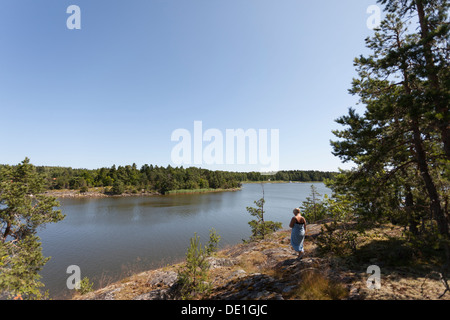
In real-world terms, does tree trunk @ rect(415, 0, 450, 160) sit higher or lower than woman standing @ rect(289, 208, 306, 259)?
higher

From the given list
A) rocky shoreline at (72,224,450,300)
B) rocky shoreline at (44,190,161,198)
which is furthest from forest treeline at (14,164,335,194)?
rocky shoreline at (72,224,450,300)

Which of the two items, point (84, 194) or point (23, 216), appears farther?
point (84, 194)

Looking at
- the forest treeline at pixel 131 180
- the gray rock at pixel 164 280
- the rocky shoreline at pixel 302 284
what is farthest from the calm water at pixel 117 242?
the forest treeline at pixel 131 180

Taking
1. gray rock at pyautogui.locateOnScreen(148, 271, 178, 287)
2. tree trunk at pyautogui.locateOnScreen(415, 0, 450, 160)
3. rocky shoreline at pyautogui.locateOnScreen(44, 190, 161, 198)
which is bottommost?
rocky shoreline at pyautogui.locateOnScreen(44, 190, 161, 198)

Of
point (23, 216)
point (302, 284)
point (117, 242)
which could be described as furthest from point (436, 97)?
point (117, 242)

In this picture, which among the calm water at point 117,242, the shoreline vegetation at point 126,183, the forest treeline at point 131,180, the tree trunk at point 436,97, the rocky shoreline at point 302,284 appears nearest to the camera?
the rocky shoreline at point 302,284

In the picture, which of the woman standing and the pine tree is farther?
the pine tree

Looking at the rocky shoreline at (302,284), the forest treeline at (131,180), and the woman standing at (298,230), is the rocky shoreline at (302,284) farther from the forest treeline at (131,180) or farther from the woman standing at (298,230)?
the forest treeline at (131,180)

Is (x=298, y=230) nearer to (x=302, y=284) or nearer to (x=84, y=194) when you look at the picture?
(x=302, y=284)

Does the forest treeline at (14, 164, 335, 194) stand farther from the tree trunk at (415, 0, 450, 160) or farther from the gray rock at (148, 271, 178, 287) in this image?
the tree trunk at (415, 0, 450, 160)

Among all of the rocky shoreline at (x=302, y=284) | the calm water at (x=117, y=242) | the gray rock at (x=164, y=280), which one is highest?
the rocky shoreline at (x=302, y=284)

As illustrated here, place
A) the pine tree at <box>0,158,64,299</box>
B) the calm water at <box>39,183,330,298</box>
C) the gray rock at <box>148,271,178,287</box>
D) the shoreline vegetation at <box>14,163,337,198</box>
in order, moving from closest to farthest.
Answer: the gray rock at <box>148,271,178,287</box> < the pine tree at <box>0,158,64,299</box> < the calm water at <box>39,183,330,298</box> < the shoreline vegetation at <box>14,163,337,198</box>
